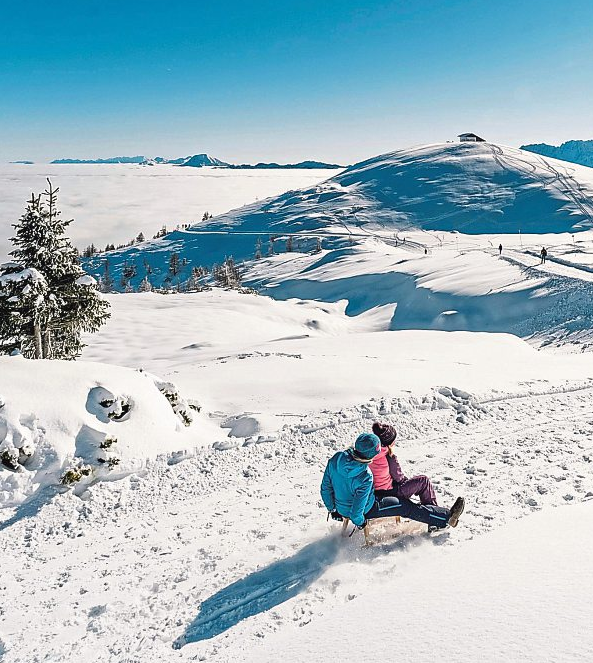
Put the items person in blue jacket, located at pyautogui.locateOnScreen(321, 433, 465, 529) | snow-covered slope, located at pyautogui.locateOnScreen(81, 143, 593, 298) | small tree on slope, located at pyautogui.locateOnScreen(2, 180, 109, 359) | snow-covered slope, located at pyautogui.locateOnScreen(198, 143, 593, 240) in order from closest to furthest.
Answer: person in blue jacket, located at pyautogui.locateOnScreen(321, 433, 465, 529) < small tree on slope, located at pyautogui.locateOnScreen(2, 180, 109, 359) < snow-covered slope, located at pyautogui.locateOnScreen(81, 143, 593, 298) < snow-covered slope, located at pyautogui.locateOnScreen(198, 143, 593, 240)

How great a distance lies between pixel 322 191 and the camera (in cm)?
19875

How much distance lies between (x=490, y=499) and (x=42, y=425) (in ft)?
25.4

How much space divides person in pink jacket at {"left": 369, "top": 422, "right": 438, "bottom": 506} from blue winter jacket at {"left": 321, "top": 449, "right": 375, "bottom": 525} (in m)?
0.31

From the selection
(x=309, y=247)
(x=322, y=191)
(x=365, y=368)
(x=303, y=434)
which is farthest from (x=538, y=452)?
(x=322, y=191)

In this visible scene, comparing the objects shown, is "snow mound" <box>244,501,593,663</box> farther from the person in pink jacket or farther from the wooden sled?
the person in pink jacket

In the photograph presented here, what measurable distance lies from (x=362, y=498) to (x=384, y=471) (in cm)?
65

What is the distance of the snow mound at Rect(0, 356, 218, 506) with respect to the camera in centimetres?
852

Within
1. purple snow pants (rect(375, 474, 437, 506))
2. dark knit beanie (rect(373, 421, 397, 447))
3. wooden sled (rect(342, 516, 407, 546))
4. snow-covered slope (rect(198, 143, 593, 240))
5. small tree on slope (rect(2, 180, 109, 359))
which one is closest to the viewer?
wooden sled (rect(342, 516, 407, 546))

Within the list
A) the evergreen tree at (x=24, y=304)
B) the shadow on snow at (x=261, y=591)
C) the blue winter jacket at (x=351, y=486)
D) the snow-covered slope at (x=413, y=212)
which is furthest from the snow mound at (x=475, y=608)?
the snow-covered slope at (x=413, y=212)

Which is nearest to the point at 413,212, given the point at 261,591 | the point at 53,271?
the point at 53,271

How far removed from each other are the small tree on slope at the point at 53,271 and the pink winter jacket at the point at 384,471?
12177mm

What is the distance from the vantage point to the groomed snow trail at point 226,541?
226 inches

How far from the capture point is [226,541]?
291 inches

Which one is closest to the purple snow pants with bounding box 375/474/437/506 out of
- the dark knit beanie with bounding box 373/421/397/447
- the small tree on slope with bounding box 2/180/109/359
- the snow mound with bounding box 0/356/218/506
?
the dark knit beanie with bounding box 373/421/397/447
